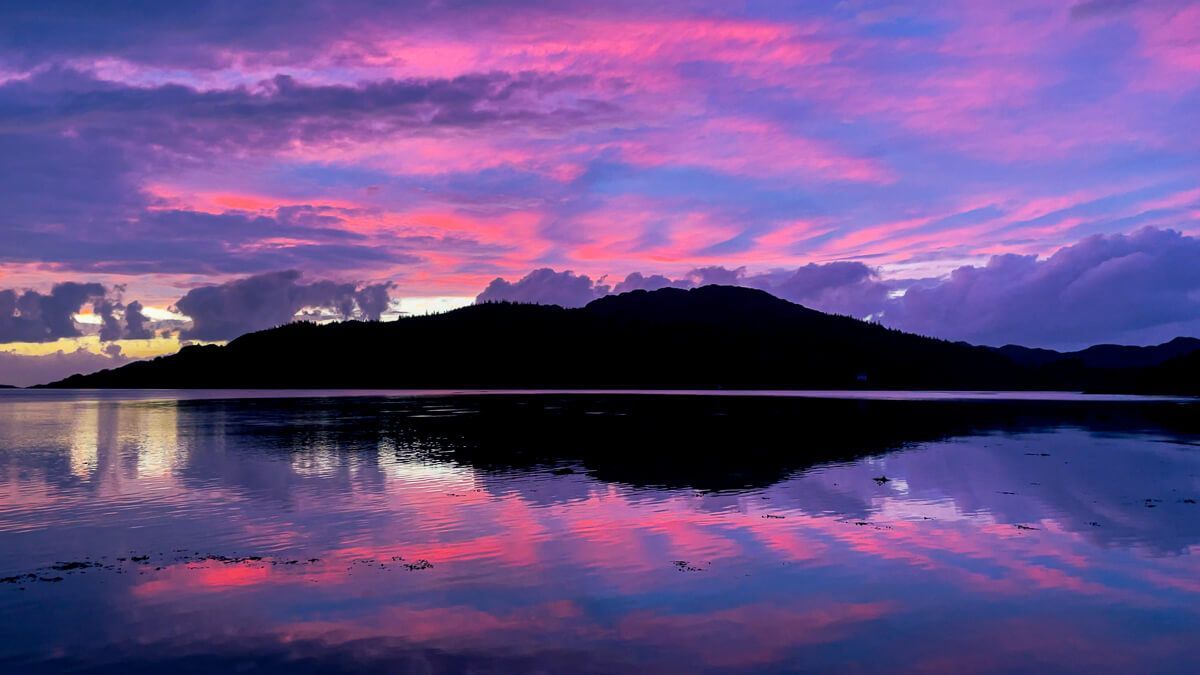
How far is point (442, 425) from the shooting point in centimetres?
9356

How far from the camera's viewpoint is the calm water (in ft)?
58.9

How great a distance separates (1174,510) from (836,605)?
25484 millimetres

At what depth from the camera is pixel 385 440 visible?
2852 inches

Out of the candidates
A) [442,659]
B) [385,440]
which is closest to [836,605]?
[442,659]

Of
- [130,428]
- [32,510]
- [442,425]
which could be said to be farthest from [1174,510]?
[130,428]

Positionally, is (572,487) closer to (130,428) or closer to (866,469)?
(866,469)

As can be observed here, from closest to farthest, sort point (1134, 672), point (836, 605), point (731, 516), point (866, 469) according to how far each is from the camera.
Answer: point (1134, 672) → point (836, 605) → point (731, 516) → point (866, 469)

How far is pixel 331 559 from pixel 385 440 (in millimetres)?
47245

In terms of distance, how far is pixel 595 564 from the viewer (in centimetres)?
2594

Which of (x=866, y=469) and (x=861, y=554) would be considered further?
(x=866, y=469)

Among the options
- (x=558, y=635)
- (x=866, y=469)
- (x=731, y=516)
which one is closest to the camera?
(x=558, y=635)

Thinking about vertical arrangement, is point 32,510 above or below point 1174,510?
above

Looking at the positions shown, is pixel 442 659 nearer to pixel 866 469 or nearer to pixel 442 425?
pixel 866 469

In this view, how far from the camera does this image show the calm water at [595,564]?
1794cm
